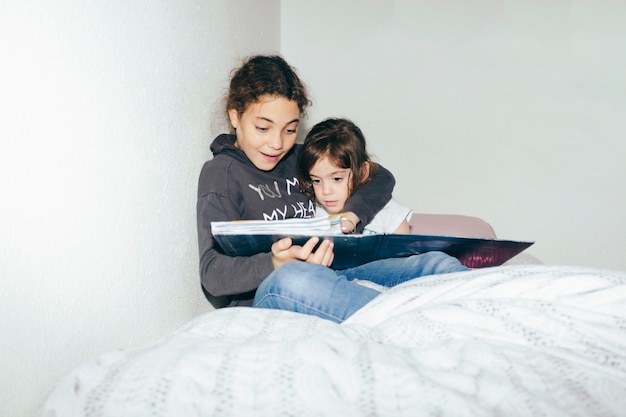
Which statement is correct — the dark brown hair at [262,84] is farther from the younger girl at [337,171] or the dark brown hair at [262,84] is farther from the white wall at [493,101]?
the white wall at [493,101]

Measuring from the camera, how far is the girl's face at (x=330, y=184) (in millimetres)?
1522

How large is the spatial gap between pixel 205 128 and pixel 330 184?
355 mm

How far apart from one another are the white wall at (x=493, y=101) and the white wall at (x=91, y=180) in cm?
113

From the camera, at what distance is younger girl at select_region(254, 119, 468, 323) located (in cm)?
103

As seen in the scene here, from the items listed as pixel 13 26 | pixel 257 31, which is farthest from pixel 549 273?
pixel 257 31

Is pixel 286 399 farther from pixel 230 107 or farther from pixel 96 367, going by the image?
pixel 230 107

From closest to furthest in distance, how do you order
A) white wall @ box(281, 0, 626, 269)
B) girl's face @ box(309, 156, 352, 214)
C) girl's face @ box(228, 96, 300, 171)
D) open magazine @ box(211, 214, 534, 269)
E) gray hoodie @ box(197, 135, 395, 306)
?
open magazine @ box(211, 214, 534, 269)
gray hoodie @ box(197, 135, 395, 306)
girl's face @ box(228, 96, 300, 171)
girl's face @ box(309, 156, 352, 214)
white wall @ box(281, 0, 626, 269)

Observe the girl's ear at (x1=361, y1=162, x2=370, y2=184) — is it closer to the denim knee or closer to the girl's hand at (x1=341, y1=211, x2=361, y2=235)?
the girl's hand at (x1=341, y1=211, x2=361, y2=235)

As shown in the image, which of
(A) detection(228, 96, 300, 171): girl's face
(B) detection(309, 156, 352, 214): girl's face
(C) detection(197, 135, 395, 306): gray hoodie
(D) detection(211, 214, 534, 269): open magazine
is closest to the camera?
(D) detection(211, 214, 534, 269): open magazine

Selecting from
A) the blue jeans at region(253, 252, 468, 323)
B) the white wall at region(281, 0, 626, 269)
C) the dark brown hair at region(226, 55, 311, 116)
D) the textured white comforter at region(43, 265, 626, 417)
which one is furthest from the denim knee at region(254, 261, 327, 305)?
the white wall at region(281, 0, 626, 269)

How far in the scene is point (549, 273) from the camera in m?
0.90

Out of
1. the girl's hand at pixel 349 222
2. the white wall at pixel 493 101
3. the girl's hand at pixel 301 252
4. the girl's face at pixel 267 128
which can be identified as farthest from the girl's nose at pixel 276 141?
the white wall at pixel 493 101

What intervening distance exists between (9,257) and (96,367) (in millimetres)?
162

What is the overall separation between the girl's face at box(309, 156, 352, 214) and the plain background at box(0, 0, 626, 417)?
293 millimetres
